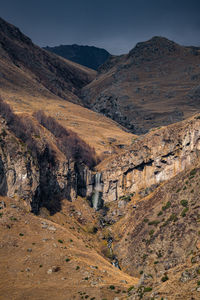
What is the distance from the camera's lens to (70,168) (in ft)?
276

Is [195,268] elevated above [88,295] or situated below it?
above

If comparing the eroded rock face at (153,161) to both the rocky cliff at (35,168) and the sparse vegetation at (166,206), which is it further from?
the sparse vegetation at (166,206)

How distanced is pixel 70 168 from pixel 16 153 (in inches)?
762

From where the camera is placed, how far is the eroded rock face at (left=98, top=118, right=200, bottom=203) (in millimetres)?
75312

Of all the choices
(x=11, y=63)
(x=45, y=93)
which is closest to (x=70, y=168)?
(x=45, y=93)

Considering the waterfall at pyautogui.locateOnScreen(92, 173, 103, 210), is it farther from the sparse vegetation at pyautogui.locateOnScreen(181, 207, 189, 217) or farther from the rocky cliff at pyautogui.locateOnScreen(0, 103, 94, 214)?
the sparse vegetation at pyautogui.locateOnScreen(181, 207, 189, 217)

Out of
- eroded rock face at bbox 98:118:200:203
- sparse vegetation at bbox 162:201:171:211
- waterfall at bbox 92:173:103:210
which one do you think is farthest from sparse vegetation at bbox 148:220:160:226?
waterfall at bbox 92:173:103:210

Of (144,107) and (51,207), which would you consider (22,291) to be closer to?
(51,207)

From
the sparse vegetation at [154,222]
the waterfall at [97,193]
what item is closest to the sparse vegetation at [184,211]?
the sparse vegetation at [154,222]

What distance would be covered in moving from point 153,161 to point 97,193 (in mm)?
18196

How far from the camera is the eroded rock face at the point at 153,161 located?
247ft

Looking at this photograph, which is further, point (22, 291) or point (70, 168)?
point (70, 168)

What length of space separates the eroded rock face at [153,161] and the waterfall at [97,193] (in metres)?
1.40

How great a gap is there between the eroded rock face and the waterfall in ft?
4.58
